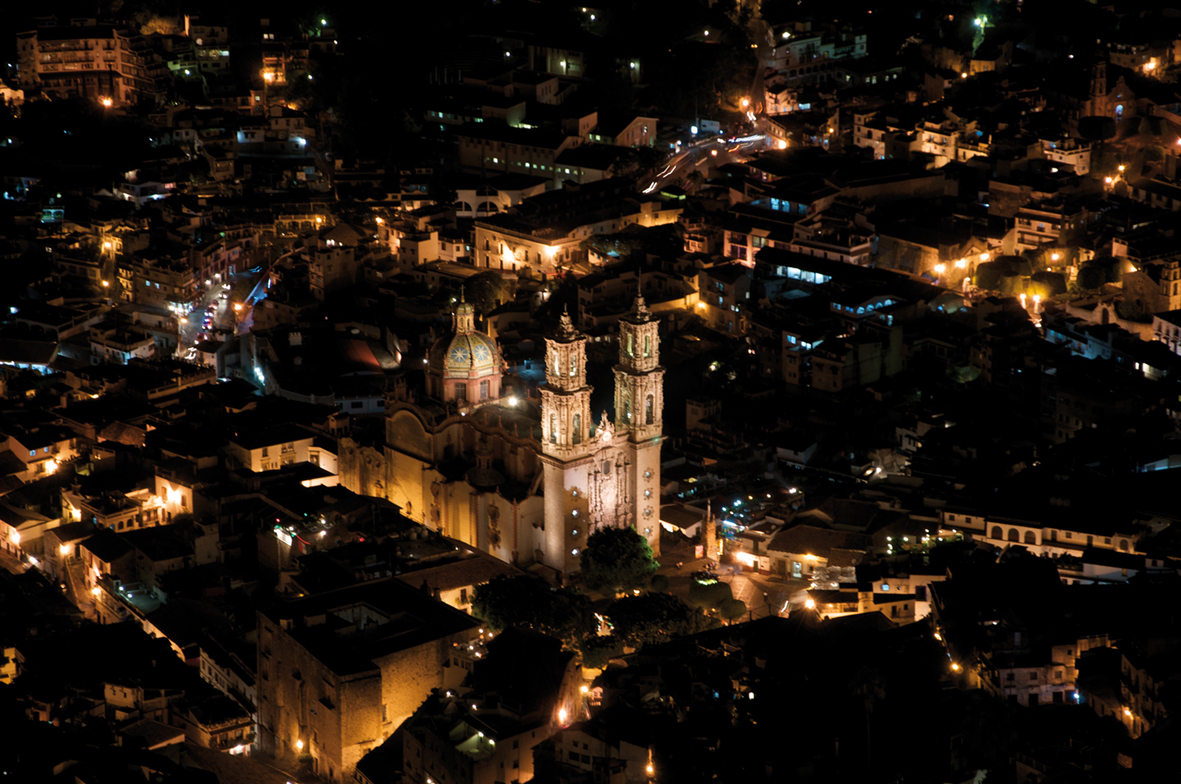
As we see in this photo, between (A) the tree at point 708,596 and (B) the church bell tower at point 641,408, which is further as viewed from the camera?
(B) the church bell tower at point 641,408

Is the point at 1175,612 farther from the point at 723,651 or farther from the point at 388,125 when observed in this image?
→ the point at 388,125

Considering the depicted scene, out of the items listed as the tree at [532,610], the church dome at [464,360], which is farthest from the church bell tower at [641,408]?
the church dome at [464,360]

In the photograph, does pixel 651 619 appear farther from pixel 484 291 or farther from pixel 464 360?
pixel 484 291

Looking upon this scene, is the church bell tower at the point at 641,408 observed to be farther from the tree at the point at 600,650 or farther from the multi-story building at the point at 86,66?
the multi-story building at the point at 86,66

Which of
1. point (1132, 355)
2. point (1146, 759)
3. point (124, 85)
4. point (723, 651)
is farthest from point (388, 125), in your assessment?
point (1146, 759)

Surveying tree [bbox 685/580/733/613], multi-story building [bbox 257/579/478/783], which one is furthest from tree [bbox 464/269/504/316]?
multi-story building [bbox 257/579/478/783]

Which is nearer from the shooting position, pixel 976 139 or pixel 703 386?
pixel 703 386

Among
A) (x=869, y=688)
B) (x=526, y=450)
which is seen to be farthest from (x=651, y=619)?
(x=526, y=450)
